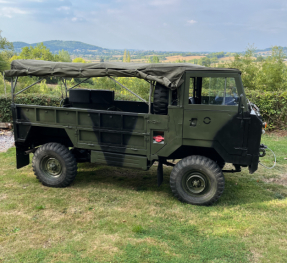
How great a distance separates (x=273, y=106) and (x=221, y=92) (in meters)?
7.64

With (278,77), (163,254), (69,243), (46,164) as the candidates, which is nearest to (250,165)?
(163,254)

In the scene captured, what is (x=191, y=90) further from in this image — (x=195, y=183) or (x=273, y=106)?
(x=273, y=106)

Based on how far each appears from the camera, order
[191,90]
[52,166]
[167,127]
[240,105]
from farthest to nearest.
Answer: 1. [52,166]
2. [191,90]
3. [167,127]
4. [240,105]

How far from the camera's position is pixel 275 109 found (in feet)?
37.7

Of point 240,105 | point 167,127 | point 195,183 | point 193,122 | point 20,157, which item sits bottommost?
point 195,183

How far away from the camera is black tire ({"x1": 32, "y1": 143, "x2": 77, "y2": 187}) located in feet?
19.2

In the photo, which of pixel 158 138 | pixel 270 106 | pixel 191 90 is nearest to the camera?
pixel 158 138

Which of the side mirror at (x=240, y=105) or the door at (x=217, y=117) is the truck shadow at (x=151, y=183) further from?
the side mirror at (x=240, y=105)

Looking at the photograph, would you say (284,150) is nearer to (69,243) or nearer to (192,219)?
(192,219)

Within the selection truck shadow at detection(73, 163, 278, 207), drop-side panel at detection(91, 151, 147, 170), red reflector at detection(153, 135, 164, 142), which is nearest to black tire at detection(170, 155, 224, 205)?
truck shadow at detection(73, 163, 278, 207)

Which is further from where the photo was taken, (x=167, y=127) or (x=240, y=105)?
(x=167, y=127)

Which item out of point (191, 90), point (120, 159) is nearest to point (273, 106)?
point (191, 90)

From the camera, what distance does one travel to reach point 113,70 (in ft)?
17.0

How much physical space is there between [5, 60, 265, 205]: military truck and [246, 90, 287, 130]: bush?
687 centimetres
